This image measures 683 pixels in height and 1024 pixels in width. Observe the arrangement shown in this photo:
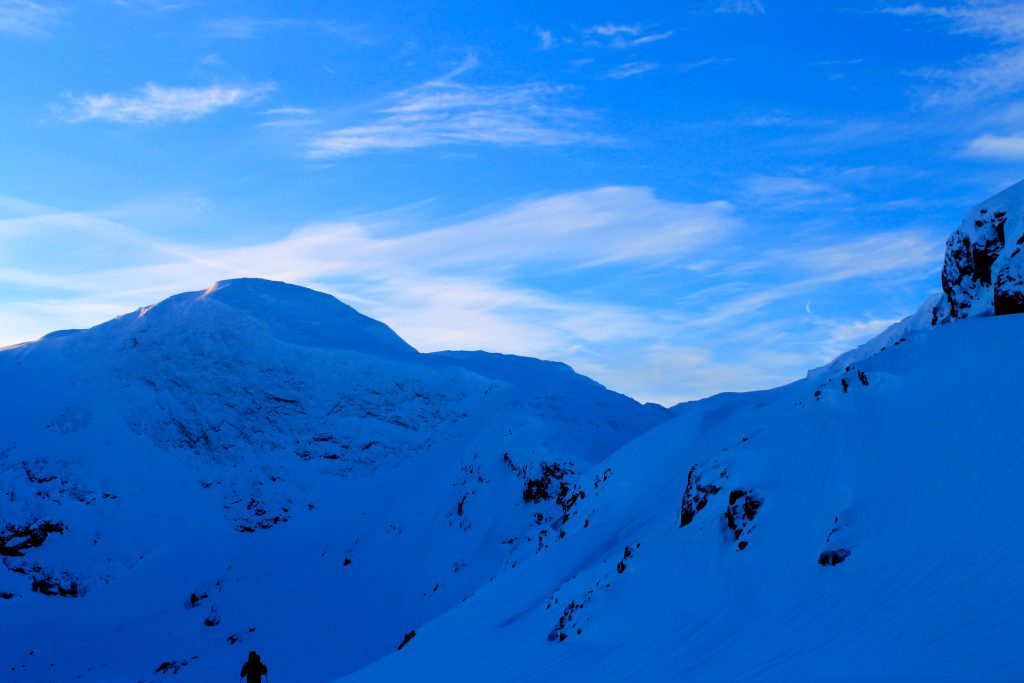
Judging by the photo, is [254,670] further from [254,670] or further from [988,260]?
[988,260]

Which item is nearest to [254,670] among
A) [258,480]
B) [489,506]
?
[489,506]

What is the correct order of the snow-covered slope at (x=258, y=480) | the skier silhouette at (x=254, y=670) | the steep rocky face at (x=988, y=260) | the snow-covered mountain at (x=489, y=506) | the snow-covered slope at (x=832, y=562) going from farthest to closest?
the snow-covered slope at (x=258, y=480), the skier silhouette at (x=254, y=670), the steep rocky face at (x=988, y=260), the snow-covered mountain at (x=489, y=506), the snow-covered slope at (x=832, y=562)

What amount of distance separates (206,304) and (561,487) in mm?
27333

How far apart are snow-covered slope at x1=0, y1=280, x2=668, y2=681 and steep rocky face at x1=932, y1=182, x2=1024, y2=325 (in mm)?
18251

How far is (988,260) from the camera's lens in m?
15.3

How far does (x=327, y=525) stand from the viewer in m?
41.7

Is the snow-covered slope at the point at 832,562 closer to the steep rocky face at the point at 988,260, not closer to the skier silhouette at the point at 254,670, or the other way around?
the steep rocky face at the point at 988,260

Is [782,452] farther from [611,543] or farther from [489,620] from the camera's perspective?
[489,620]

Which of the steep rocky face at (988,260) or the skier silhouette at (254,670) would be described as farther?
the skier silhouette at (254,670)

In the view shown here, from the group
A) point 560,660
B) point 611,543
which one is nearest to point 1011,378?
point 560,660

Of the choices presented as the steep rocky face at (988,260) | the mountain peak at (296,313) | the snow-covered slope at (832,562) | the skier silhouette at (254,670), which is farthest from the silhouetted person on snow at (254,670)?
the mountain peak at (296,313)

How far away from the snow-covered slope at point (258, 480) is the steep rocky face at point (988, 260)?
18251 mm

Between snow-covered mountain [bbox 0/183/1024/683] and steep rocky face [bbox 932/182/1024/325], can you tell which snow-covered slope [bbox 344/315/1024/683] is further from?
steep rocky face [bbox 932/182/1024/325]

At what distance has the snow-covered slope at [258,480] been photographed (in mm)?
34094
